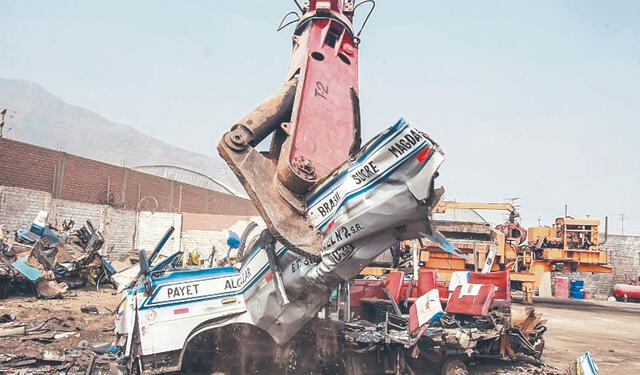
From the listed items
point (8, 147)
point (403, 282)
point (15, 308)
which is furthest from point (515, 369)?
point (8, 147)

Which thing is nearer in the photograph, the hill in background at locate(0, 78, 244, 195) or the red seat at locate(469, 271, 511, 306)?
the red seat at locate(469, 271, 511, 306)

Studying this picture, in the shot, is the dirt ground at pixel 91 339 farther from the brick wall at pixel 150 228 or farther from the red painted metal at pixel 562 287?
the red painted metal at pixel 562 287

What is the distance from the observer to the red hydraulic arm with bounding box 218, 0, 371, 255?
370 cm

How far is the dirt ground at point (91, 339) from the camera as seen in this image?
6.68 meters

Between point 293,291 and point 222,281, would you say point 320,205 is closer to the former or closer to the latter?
point 293,291

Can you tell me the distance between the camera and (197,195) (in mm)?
29172

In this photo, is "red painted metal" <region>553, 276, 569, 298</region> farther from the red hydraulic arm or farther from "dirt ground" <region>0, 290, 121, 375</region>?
the red hydraulic arm

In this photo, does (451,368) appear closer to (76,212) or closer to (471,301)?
(471,301)

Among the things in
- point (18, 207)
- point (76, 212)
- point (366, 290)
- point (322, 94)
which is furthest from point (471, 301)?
point (76, 212)

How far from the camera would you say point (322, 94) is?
14.1 ft

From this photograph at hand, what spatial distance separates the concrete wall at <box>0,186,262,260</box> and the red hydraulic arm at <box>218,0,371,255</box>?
1131 centimetres

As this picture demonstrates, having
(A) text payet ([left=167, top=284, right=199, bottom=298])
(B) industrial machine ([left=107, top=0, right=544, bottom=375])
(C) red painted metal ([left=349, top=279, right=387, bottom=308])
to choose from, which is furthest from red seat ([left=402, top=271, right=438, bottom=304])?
(A) text payet ([left=167, top=284, right=199, bottom=298])

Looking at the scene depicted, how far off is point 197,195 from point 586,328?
21.8 meters

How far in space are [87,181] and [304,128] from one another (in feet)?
60.1
